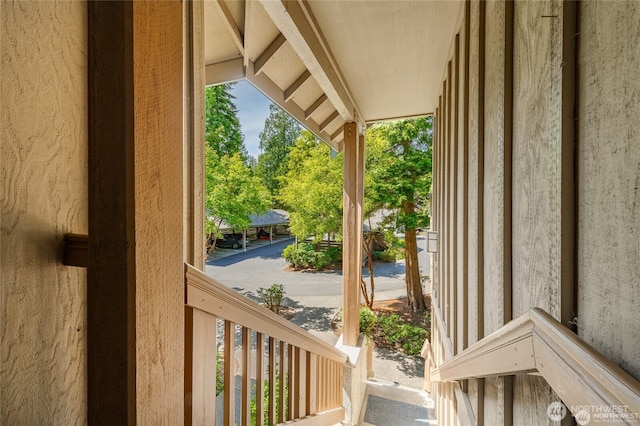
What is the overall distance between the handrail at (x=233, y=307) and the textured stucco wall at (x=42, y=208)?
0.23 m

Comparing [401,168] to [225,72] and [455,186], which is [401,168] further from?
[225,72]

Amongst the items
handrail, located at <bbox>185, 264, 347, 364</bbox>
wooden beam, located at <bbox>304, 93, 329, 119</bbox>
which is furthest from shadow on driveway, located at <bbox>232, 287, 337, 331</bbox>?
handrail, located at <bbox>185, 264, 347, 364</bbox>

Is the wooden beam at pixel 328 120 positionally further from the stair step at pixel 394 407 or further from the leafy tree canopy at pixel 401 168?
the stair step at pixel 394 407

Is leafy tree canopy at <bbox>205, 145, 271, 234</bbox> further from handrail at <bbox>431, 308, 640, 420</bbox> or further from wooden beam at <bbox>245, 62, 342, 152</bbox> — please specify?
handrail at <bbox>431, 308, 640, 420</bbox>

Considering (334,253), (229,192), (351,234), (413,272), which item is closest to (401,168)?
(413,272)

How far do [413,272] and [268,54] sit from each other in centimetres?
674

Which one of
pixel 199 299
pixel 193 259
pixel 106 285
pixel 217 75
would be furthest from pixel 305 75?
pixel 106 285

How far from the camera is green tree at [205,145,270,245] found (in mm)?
6054

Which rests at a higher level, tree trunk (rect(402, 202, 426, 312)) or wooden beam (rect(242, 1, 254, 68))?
wooden beam (rect(242, 1, 254, 68))

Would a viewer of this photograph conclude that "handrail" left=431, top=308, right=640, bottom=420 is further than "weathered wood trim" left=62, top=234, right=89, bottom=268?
No

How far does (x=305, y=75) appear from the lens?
9.43 feet

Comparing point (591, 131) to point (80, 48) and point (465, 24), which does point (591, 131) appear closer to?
point (80, 48)
